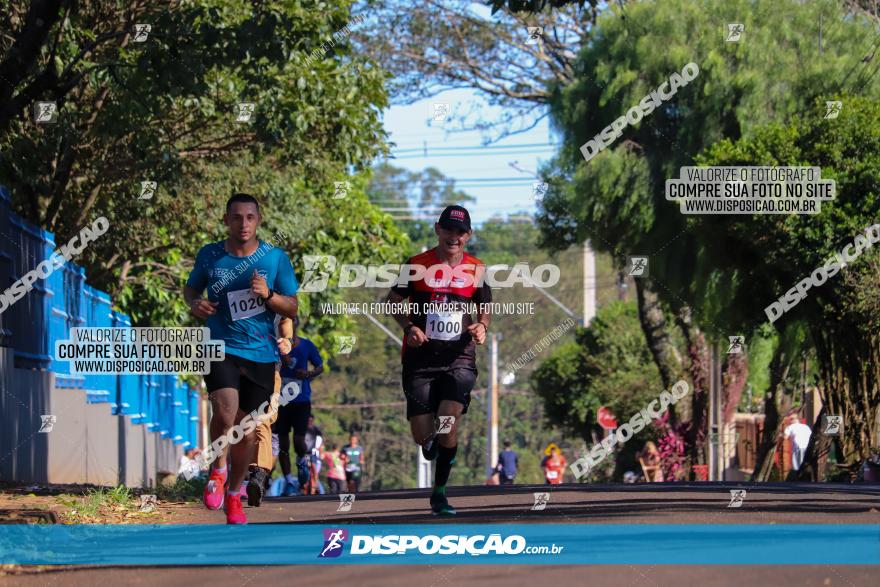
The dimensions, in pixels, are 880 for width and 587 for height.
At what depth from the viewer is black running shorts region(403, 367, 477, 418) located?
9219mm

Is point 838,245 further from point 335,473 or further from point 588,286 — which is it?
point 588,286

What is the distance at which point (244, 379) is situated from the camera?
8398mm

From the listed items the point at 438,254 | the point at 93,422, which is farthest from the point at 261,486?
Result: the point at 93,422

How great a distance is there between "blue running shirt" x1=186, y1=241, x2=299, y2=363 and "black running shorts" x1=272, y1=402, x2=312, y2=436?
19.7 feet

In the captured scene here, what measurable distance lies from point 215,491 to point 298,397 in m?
5.22

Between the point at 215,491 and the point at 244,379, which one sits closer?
the point at 244,379

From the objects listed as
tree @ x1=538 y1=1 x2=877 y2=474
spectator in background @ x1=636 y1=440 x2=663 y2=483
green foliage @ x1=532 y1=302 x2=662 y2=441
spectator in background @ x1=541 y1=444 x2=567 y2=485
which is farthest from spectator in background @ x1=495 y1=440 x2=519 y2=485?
green foliage @ x1=532 y1=302 x2=662 y2=441

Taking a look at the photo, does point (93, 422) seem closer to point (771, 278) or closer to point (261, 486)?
point (261, 486)

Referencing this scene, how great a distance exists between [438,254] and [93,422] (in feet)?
31.0

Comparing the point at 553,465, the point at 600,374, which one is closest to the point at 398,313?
the point at 553,465

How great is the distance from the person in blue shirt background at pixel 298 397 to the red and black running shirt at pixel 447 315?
4.51m

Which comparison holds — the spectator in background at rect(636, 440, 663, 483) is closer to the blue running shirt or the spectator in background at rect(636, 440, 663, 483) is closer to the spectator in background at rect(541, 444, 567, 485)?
the spectator in background at rect(541, 444, 567, 485)

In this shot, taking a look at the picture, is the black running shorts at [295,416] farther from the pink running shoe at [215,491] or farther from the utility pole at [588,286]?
the utility pole at [588,286]

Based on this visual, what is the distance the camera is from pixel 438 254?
928 centimetres
